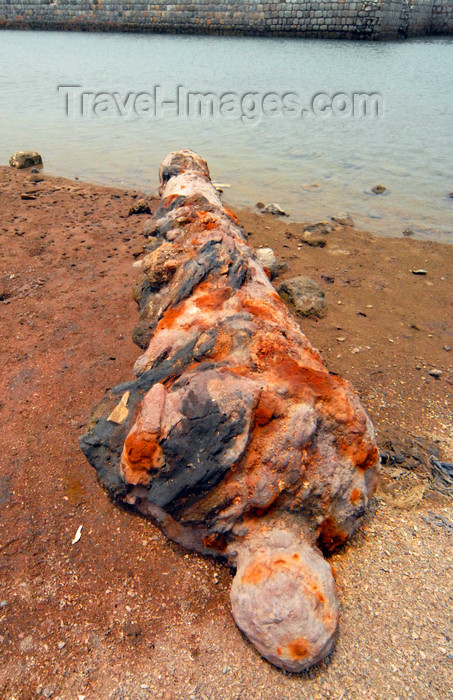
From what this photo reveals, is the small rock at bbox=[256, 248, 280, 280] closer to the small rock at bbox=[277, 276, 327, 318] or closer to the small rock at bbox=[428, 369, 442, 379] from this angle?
the small rock at bbox=[277, 276, 327, 318]

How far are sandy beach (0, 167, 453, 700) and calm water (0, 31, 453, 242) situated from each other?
3.66m

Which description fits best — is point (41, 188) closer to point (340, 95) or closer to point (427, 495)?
point (427, 495)

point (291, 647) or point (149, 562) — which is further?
point (149, 562)

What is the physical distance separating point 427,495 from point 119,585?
193 centimetres

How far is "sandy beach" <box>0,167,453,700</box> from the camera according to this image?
2.26 meters

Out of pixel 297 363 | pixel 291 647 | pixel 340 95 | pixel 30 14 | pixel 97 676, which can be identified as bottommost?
pixel 97 676

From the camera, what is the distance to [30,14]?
30.1 metres

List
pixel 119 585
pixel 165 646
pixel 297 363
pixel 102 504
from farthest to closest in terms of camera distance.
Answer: pixel 102 504 → pixel 297 363 → pixel 119 585 → pixel 165 646

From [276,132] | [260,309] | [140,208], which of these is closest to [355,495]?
[260,309]

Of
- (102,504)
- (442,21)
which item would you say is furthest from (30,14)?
(102,504)

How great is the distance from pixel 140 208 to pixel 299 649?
6.30m

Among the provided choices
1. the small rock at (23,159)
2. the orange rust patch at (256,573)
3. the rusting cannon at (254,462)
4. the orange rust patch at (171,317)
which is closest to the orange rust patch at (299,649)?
the rusting cannon at (254,462)

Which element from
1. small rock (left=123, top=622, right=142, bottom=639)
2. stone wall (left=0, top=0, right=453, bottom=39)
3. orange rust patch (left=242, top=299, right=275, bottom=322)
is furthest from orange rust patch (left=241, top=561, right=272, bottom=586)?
stone wall (left=0, top=0, right=453, bottom=39)

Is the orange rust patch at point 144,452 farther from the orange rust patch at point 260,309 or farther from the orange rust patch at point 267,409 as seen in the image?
the orange rust patch at point 260,309
